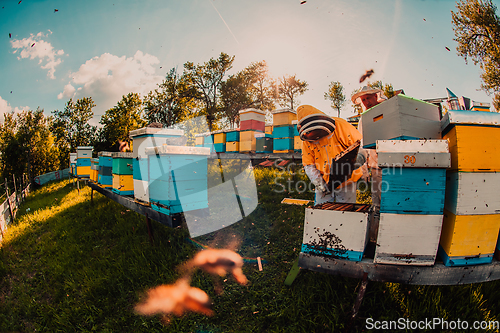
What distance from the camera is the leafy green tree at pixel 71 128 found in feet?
79.2

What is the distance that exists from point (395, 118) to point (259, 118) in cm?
521

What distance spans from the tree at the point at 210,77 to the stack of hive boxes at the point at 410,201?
18418mm

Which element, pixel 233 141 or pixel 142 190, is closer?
pixel 142 190

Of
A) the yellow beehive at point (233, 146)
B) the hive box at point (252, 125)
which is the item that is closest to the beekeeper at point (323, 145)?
the hive box at point (252, 125)

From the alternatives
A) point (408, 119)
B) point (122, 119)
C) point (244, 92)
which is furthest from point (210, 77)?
point (408, 119)

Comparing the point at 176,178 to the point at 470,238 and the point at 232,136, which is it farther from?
the point at 232,136

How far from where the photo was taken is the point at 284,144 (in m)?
5.72

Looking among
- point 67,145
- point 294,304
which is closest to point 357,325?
point 294,304

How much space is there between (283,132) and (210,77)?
627 inches

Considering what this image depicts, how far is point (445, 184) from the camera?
1.48 meters

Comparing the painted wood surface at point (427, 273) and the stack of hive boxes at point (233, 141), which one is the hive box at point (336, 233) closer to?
the painted wood surface at point (427, 273)

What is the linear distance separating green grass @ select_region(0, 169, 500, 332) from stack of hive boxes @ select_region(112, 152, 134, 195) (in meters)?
0.75

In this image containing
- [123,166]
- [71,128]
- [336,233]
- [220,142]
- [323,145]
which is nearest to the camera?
[336,233]

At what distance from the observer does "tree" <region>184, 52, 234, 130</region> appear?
63.1ft
